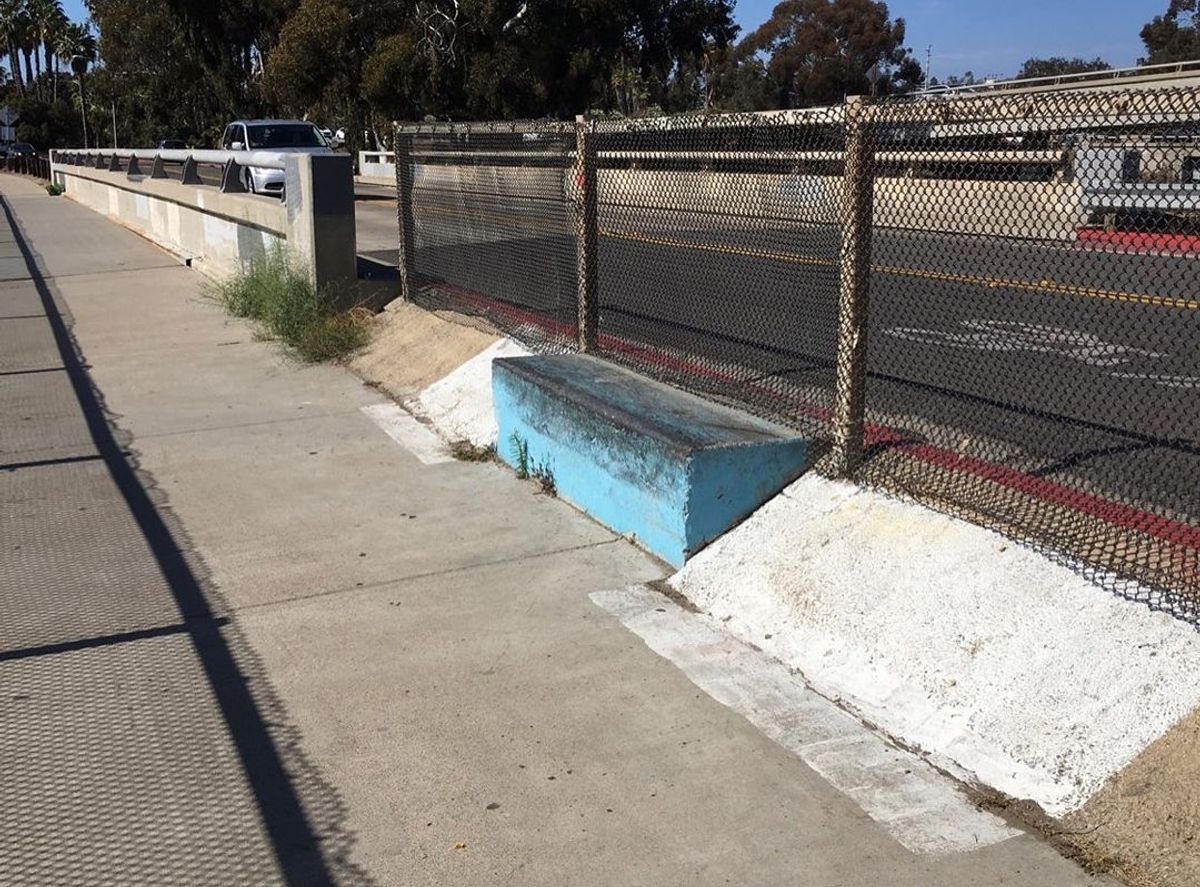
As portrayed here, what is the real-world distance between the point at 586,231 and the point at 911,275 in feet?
6.68

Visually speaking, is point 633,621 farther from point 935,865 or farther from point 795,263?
point 795,263

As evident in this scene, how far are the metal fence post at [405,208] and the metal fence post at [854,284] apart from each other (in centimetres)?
645

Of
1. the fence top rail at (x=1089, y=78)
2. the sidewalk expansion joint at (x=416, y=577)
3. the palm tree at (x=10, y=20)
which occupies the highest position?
the palm tree at (x=10, y=20)

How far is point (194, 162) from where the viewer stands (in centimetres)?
1755

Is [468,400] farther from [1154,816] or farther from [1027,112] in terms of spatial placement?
[1154,816]

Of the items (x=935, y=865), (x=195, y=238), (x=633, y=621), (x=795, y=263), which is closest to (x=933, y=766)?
(x=935, y=865)

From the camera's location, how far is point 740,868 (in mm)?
3391

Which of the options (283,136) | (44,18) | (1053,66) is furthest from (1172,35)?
(44,18)

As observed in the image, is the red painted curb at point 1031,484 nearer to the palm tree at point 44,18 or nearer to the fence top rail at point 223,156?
the fence top rail at point 223,156

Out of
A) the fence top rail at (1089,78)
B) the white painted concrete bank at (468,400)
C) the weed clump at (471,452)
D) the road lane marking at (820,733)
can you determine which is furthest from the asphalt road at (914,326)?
the fence top rail at (1089,78)

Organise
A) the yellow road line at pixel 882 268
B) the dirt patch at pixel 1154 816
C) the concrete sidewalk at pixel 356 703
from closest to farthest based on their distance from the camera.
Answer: the dirt patch at pixel 1154 816 → the concrete sidewalk at pixel 356 703 → the yellow road line at pixel 882 268

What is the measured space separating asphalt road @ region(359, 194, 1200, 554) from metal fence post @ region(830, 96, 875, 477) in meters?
0.40

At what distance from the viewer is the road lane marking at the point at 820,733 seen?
139 inches

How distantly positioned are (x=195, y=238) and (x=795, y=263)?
1266 centimetres
